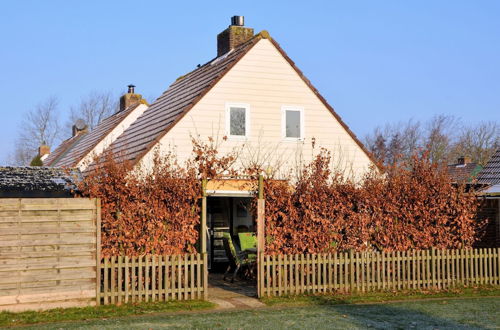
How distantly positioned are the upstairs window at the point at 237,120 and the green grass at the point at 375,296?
6519 millimetres

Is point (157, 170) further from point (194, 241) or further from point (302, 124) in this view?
point (302, 124)

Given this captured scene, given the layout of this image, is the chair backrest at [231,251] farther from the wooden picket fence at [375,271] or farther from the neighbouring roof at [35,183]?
the neighbouring roof at [35,183]

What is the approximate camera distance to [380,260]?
45.4ft

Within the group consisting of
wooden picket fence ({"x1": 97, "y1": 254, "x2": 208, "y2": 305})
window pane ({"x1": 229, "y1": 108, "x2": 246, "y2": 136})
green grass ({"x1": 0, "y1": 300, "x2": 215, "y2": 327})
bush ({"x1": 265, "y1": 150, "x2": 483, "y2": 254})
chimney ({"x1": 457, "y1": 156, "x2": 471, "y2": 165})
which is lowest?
green grass ({"x1": 0, "y1": 300, "x2": 215, "y2": 327})

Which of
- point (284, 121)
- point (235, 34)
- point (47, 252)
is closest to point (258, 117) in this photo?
point (284, 121)

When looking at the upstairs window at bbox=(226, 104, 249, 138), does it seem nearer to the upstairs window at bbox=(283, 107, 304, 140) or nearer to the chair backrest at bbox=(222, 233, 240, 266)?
the upstairs window at bbox=(283, 107, 304, 140)

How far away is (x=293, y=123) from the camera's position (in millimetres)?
18828

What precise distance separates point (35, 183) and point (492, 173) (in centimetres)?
1397

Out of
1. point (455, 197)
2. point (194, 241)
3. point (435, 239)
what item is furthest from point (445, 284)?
point (194, 241)

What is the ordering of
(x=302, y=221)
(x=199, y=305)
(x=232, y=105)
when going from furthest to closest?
1. (x=232, y=105)
2. (x=302, y=221)
3. (x=199, y=305)

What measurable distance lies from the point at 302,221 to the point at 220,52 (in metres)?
9.77

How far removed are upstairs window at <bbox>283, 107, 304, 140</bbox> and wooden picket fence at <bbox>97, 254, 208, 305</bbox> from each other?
7.11 m

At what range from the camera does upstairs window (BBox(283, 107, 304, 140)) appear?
1867cm

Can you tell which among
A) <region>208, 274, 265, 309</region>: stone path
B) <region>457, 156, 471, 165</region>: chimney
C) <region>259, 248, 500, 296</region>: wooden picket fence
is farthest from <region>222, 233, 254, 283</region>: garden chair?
<region>457, 156, 471, 165</region>: chimney
